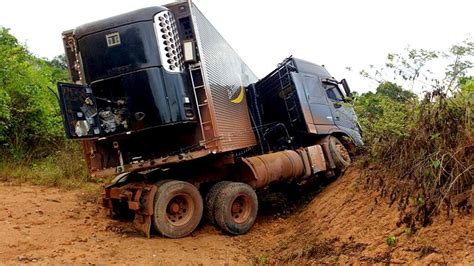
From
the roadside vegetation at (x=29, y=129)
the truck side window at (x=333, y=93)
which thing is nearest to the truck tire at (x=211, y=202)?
the roadside vegetation at (x=29, y=129)

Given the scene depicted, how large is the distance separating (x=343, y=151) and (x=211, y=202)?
3.73m

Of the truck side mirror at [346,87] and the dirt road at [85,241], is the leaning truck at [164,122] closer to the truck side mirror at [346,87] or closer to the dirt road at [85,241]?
the dirt road at [85,241]

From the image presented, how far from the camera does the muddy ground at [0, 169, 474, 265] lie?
377cm

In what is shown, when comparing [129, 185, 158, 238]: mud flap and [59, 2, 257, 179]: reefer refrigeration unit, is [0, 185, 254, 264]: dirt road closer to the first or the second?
[129, 185, 158, 238]: mud flap

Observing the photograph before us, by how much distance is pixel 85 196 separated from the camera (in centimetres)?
828

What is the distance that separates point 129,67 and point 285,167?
3.19 meters

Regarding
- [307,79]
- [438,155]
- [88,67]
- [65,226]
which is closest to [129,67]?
[88,67]

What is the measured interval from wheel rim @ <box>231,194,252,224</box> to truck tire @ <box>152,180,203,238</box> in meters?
0.65

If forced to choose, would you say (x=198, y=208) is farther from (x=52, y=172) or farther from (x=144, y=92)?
(x=52, y=172)

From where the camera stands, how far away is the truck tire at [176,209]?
5863mm

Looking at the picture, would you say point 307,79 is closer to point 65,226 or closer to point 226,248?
point 226,248

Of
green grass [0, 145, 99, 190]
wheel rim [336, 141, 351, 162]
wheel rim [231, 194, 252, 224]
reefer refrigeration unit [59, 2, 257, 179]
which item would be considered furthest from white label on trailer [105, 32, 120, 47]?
wheel rim [336, 141, 351, 162]

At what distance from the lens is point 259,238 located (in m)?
6.42

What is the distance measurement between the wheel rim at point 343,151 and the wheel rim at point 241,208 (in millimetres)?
2922
